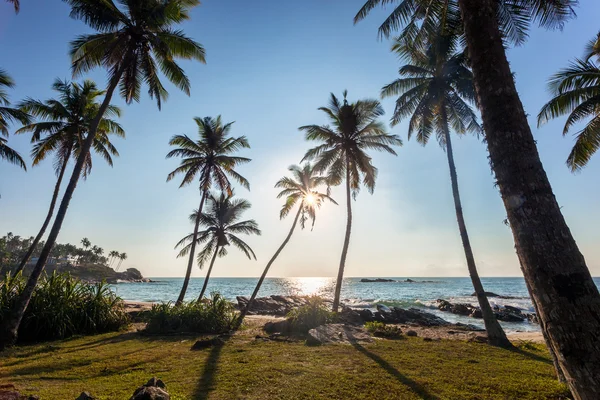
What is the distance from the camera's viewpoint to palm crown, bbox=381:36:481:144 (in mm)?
13805

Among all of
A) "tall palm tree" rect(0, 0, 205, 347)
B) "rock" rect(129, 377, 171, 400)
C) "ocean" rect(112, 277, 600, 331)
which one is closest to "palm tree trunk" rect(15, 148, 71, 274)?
"tall palm tree" rect(0, 0, 205, 347)

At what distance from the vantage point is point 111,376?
6.25 metres

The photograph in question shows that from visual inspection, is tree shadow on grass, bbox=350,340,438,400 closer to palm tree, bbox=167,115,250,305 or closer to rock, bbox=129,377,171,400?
rock, bbox=129,377,171,400

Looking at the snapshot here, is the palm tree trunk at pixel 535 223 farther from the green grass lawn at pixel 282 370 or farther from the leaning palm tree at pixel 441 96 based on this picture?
the leaning palm tree at pixel 441 96

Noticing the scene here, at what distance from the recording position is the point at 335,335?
37.0 feet

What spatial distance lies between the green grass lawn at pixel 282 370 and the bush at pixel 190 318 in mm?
2441

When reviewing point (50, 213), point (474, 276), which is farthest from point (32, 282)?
point (474, 276)

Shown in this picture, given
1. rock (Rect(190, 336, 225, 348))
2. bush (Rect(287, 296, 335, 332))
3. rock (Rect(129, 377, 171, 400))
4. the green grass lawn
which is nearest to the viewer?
rock (Rect(129, 377, 171, 400))

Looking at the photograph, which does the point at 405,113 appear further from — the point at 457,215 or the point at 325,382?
the point at 325,382

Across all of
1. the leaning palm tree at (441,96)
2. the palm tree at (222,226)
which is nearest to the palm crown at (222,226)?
the palm tree at (222,226)

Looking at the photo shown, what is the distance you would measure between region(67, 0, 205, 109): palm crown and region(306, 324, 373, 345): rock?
1300 centimetres

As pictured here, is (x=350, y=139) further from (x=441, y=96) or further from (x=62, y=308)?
(x=62, y=308)

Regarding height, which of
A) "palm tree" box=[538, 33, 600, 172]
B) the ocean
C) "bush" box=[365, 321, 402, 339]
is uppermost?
"palm tree" box=[538, 33, 600, 172]

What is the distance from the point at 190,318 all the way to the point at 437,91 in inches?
653
